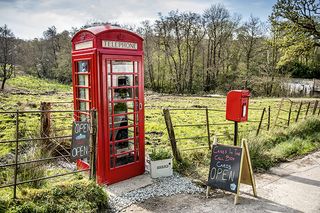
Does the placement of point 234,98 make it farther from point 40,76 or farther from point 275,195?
point 40,76

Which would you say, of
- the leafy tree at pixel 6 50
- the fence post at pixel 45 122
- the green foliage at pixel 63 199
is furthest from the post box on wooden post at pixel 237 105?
the leafy tree at pixel 6 50

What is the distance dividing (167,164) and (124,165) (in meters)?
0.94

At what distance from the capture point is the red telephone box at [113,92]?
5148 mm

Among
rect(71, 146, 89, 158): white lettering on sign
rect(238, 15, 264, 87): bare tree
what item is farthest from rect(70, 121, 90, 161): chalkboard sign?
rect(238, 15, 264, 87): bare tree

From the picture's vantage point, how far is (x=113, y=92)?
5363mm

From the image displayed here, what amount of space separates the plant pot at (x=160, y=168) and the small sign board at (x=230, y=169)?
106cm

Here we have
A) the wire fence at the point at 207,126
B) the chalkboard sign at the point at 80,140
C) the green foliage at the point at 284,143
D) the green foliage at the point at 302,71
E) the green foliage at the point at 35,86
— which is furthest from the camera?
the green foliage at the point at 302,71

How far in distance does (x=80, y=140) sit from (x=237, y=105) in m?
3.25

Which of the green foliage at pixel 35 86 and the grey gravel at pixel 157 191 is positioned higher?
the green foliage at pixel 35 86

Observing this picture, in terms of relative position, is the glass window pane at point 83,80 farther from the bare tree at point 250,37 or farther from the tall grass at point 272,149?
the bare tree at point 250,37

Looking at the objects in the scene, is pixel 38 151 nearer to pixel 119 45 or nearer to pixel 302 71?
pixel 119 45

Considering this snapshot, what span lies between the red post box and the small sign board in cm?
76

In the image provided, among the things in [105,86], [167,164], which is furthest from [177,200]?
[105,86]

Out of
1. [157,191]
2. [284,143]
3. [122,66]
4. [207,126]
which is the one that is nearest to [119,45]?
[122,66]
